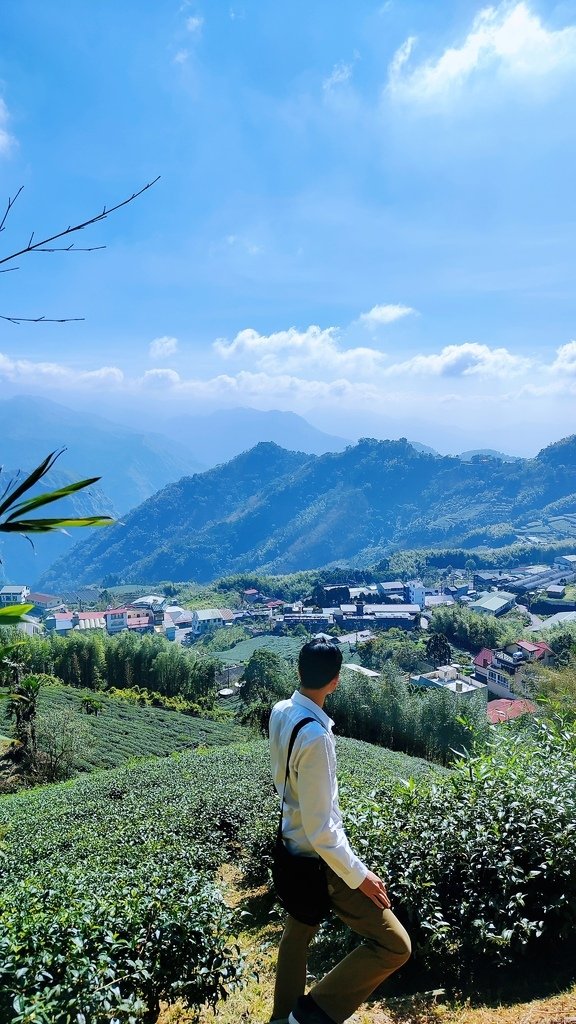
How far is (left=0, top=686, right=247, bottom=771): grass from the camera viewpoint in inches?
969

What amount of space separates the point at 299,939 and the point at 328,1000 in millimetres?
237

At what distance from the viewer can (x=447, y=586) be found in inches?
4739

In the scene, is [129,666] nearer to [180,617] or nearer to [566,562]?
[180,617]

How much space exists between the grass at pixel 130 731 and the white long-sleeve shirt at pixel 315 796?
71.1 ft

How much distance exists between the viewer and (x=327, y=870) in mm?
2443

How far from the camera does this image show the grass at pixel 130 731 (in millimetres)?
24609

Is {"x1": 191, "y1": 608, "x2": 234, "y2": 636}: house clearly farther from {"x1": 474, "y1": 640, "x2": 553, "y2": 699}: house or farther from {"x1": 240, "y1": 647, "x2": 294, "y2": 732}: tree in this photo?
{"x1": 240, "y1": 647, "x2": 294, "y2": 732}: tree

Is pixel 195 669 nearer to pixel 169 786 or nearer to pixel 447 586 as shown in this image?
pixel 169 786

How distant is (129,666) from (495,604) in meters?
63.2

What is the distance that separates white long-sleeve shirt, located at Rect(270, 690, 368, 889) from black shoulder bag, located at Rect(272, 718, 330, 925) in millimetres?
32

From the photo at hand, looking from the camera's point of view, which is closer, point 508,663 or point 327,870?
point 327,870

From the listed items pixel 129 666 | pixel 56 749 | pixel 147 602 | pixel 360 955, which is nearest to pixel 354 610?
pixel 147 602

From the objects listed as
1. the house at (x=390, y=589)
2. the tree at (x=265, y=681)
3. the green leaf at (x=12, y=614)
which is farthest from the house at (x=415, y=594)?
the green leaf at (x=12, y=614)

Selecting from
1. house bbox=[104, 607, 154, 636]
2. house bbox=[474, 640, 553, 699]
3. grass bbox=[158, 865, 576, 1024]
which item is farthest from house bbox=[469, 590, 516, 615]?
grass bbox=[158, 865, 576, 1024]
